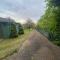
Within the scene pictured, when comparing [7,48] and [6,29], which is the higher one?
[6,29]

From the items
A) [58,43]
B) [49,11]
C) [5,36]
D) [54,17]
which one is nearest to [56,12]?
[54,17]

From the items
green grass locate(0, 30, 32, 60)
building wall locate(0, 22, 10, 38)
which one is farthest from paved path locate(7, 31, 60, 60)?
building wall locate(0, 22, 10, 38)

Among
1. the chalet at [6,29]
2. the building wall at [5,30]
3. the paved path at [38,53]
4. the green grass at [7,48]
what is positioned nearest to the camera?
the paved path at [38,53]

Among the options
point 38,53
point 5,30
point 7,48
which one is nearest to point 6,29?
point 5,30

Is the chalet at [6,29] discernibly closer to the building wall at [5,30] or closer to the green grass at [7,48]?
the building wall at [5,30]

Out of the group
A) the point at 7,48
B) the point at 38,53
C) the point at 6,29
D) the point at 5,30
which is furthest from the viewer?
the point at 6,29

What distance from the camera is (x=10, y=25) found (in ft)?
105

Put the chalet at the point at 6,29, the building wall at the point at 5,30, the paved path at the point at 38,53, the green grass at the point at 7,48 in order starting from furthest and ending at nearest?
the chalet at the point at 6,29
the building wall at the point at 5,30
the green grass at the point at 7,48
the paved path at the point at 38,53

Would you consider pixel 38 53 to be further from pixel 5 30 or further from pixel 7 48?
pixel 5 30

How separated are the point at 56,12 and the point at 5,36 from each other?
12746 millimetres

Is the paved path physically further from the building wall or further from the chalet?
the chalet

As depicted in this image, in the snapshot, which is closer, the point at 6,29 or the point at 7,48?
the point at 7,48

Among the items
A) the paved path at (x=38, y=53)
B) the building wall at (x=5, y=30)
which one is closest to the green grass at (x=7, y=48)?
the paved path at (x=38, y=53)

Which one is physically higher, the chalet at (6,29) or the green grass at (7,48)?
the chalet at (6,29)
